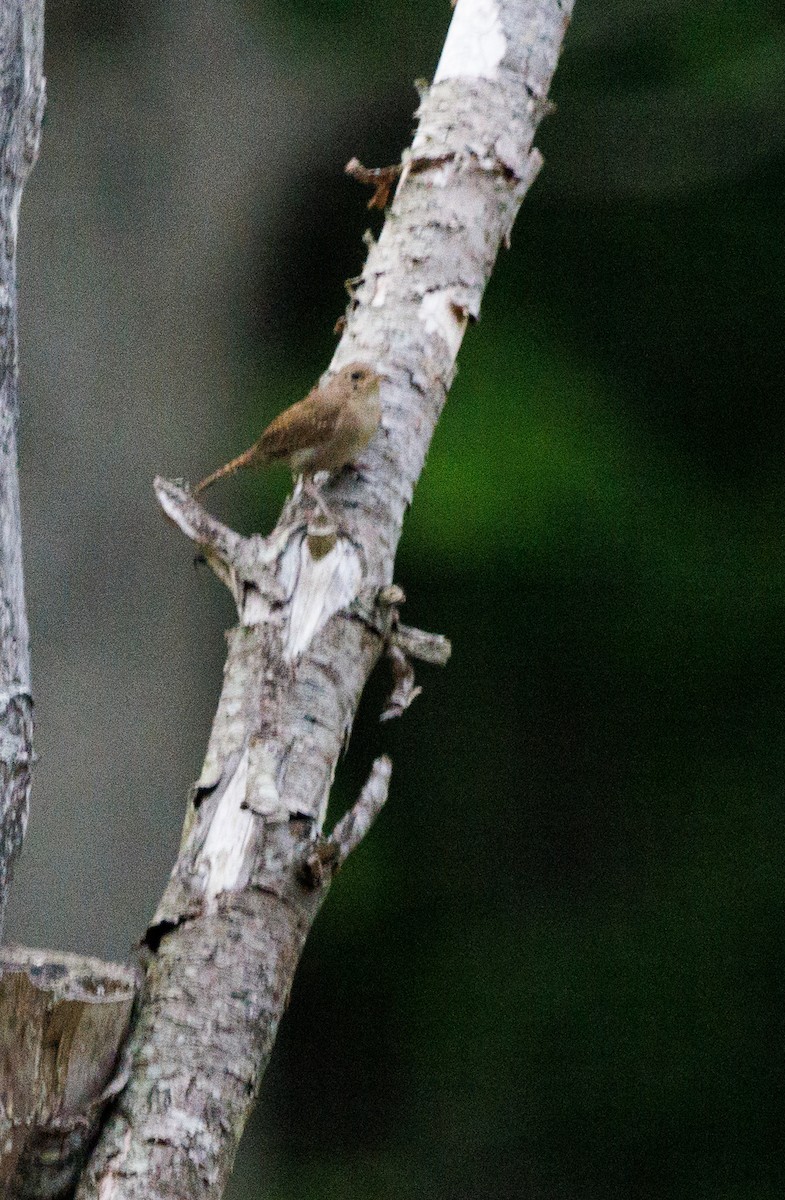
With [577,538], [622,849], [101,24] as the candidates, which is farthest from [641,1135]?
[101,24]

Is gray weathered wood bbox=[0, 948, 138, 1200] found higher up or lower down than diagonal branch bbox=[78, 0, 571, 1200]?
lower down

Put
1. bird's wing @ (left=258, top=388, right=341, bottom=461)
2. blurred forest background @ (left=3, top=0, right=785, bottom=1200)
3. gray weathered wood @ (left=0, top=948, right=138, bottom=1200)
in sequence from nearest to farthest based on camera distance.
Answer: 1. gray weathered wood @ (left=0, top=948, right=138, bottom=1200)
2. bird's wing @ (left=258, top=388, right=341, bottom=461)
3. blurred forest background @ (left=3, top=0, right=785, bottom=1200)

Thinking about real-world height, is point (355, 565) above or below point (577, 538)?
below

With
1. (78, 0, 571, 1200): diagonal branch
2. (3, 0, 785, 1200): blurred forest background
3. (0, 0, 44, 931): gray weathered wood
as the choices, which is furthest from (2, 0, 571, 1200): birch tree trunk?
(3, 0, 785, 1200): blurred forest background

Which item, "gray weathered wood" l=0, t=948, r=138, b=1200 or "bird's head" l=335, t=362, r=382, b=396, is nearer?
"gray weathered wood" l=0, t=948, r=138, b=1200

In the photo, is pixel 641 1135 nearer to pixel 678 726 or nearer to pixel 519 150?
pixel 678 726

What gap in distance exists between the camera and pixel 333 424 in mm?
1376

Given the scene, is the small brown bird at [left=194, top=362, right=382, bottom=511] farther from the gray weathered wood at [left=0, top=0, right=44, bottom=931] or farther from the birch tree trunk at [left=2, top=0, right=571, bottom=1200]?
the gray weathered wood at [left=0, top=0, right=44, bottom=931]

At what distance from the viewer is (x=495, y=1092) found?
10.9 feet

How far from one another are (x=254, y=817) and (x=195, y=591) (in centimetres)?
168

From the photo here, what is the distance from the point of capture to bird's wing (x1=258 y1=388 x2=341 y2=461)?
139cm

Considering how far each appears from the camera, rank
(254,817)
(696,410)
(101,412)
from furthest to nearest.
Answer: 1. (696,410)
2. (101,412)
3. (254,817)

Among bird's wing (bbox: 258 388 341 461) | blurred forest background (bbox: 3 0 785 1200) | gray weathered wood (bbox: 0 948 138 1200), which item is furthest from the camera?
blurred forest background (bbox: 3 0 785 1200)

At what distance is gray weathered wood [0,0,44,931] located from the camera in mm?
1014
